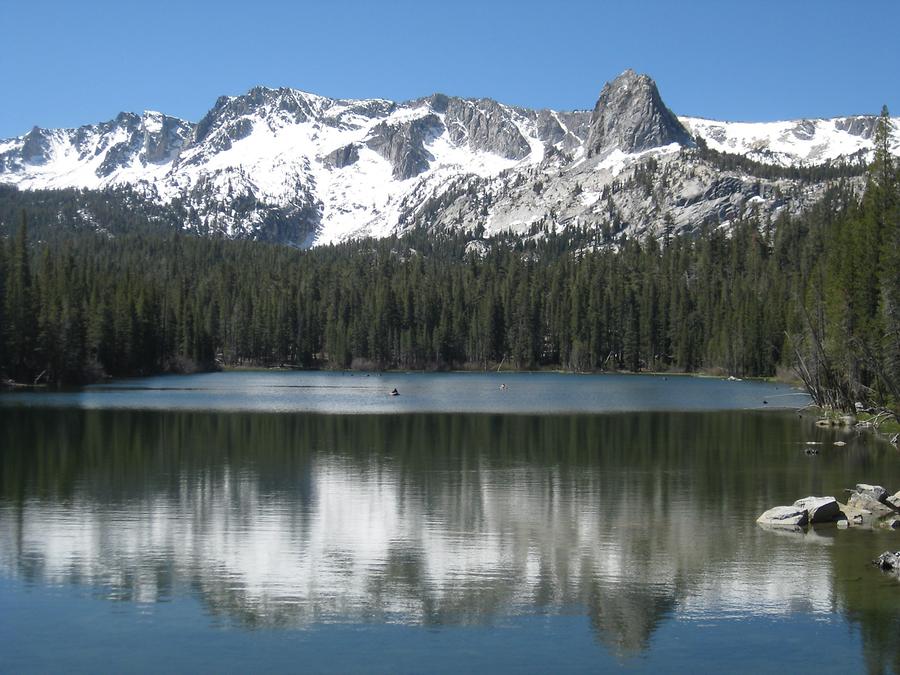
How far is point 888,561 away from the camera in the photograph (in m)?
24.0

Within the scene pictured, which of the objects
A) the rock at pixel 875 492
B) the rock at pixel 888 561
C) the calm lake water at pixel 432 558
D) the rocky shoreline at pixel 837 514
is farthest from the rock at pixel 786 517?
the rock at pixel 888 561

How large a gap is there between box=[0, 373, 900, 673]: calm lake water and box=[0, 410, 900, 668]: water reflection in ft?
0.38

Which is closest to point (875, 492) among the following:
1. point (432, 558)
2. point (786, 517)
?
point (786, 517)

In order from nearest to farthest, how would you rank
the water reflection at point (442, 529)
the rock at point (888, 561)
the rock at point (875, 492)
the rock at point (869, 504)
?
the water reflection at point (442, 529), the rock at point (888, 561), the rock at point (869, 504), the rock at point (875, 492)

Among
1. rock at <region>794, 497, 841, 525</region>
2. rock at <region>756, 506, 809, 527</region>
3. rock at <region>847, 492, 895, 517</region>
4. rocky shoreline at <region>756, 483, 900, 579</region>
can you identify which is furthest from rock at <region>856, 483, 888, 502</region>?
rock at <region>756, 506, 809, 527</region>

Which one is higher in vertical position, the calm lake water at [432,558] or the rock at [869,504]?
the rock at [869,504]

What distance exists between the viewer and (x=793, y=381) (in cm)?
12544

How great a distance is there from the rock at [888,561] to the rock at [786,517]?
17.8 feet

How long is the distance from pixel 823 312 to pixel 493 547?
2340 inches

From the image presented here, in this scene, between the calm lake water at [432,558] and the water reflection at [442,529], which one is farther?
the water reflection at [442,529]

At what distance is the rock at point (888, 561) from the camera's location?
23.8 meters

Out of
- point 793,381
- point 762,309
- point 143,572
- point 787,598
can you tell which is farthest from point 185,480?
point 762,309

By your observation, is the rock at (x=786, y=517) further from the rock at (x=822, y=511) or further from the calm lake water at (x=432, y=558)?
the calm lake water at (x=432, y=558)

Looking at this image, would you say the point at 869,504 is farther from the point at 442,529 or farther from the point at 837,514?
the point at 442,529
